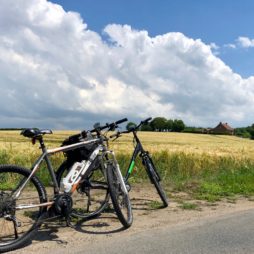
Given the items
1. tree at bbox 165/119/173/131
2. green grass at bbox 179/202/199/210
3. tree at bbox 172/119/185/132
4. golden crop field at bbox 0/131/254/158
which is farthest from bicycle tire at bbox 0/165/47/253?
tree at bbox 172/119/185/132

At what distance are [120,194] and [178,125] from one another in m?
95.3

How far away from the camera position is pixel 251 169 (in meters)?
13.4

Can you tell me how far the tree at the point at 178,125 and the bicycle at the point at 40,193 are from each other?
3716 inches

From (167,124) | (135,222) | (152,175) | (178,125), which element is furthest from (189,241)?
(178,125)

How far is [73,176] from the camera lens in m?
5.60

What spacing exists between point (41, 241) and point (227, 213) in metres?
3.14

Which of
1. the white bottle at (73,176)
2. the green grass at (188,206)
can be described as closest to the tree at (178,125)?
the green grass at (188,206)

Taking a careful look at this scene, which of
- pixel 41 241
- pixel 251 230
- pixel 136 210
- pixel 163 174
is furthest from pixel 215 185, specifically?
pixel 41 241

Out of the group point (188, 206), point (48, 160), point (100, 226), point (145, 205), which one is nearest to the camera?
point (48, 160)

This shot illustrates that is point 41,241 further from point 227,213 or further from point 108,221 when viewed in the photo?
point 227,213

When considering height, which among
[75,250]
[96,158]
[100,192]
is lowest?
Answer: [75,250]

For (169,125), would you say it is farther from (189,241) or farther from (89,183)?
(189,241)

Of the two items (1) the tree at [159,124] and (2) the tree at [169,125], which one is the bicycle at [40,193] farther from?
(2) the tree at [169,125]

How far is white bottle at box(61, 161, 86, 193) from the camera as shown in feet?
17.9
